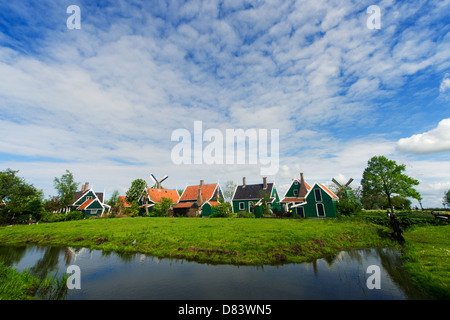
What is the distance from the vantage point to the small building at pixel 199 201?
42.4 metres

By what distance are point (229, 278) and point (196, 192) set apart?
1614 inches

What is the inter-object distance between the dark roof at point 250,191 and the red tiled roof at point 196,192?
248 inches

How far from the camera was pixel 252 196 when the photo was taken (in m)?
46.2

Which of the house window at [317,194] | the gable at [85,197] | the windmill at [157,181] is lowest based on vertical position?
the gable at [85,197]

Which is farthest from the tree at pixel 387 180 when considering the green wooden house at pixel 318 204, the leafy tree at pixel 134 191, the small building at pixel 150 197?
the leafy tree at pixel 134 191

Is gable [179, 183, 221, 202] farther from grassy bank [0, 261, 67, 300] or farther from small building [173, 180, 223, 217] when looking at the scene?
grassy bank [0, 261, 67, 300]

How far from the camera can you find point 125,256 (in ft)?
40.8

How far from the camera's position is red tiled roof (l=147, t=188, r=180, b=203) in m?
48.4

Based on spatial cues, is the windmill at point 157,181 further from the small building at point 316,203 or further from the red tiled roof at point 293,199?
the small building at point 316,203

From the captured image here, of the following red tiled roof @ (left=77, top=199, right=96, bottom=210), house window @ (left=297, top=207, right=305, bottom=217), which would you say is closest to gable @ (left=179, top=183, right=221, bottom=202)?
house window @ (left=297, top=207, right=305, bottom=217)

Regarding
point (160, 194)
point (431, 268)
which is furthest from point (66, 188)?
point (431, 268)

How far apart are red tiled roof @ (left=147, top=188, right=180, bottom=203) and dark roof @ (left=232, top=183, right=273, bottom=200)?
16.9m
